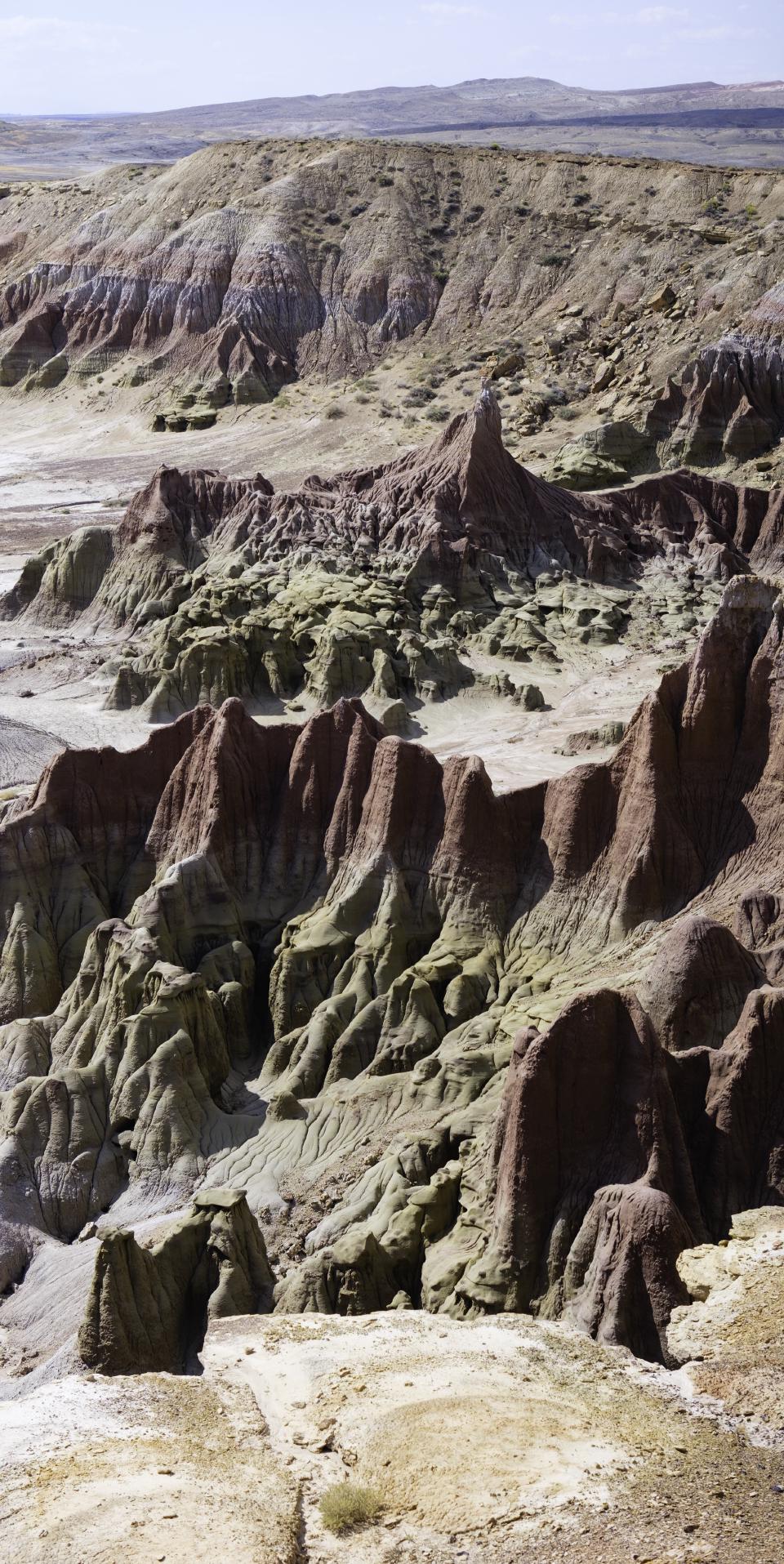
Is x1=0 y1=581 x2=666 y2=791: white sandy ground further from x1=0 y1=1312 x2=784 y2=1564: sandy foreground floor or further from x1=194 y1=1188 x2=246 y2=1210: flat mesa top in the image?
x1=0 y1=1312 x2=784 y2=1564: sandy foreground floor

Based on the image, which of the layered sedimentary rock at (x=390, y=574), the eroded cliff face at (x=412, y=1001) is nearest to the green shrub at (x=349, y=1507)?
the eroded cliff face at (x=412, y=1001)

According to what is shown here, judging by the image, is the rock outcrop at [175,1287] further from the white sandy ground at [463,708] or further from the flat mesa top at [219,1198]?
the white sandy ground at [463,708]

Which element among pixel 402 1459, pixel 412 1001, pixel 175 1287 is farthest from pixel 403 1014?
pixel 402 1459

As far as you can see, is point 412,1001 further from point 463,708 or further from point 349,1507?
point 463,708

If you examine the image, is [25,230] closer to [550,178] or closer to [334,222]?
[334,222]

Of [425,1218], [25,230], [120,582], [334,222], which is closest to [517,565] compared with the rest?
[120,582]
